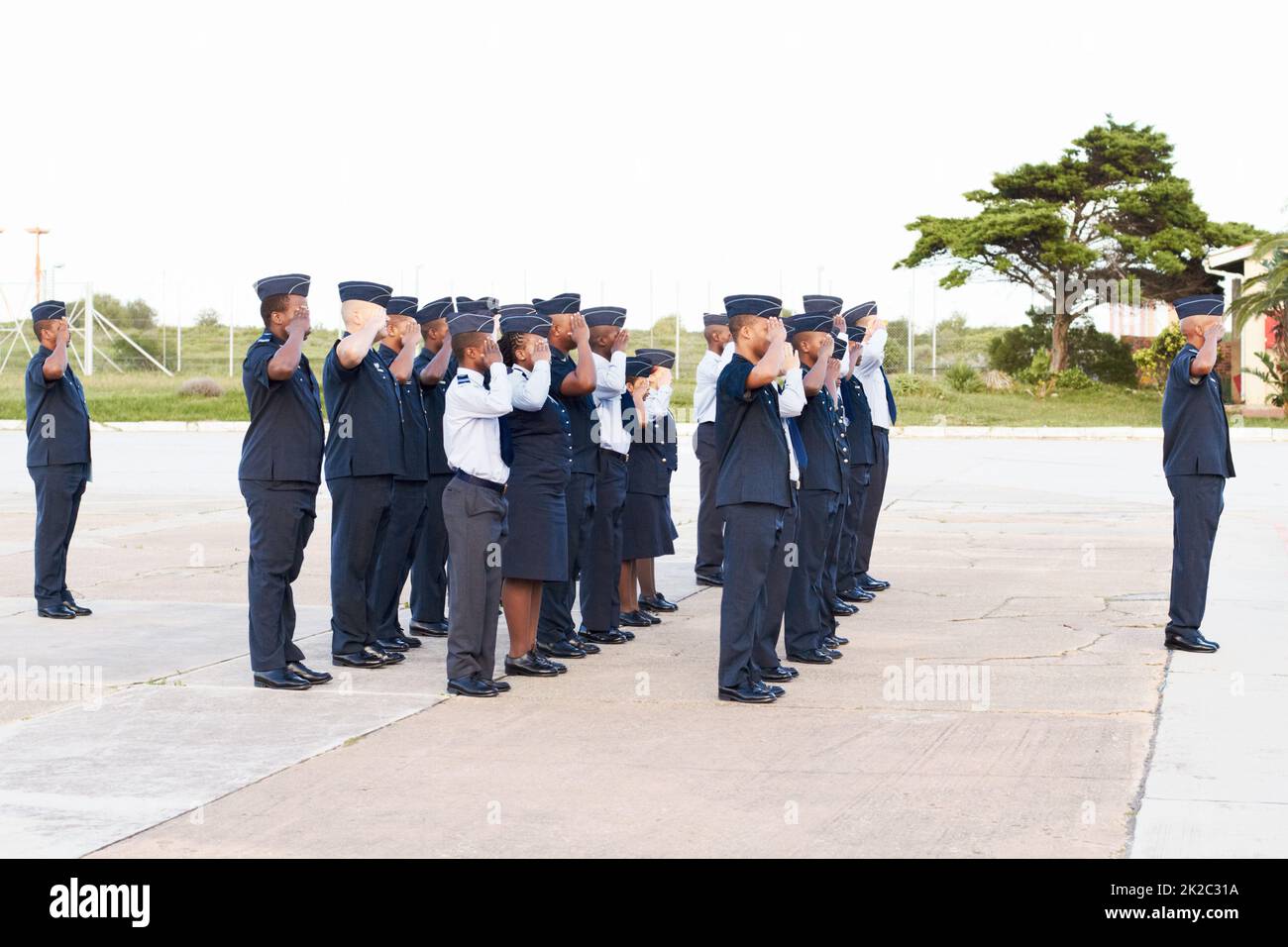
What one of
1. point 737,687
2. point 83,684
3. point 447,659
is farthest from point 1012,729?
point 83,684

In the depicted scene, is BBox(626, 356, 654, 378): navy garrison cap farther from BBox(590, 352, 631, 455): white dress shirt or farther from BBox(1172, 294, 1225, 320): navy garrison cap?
BBox(1172, 294, 1225, 320): navy garrison cap

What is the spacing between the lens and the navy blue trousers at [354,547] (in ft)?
27.1

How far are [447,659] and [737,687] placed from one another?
1.43 meters

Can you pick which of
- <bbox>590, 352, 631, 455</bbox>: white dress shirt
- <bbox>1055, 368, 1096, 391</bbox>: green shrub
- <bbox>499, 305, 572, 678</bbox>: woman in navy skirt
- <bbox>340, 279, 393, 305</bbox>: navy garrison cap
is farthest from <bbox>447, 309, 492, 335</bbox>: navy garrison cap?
<bbox>1055, 368, 1096, 391</bbox>: green shrub

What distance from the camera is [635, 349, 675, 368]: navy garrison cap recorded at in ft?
34.1

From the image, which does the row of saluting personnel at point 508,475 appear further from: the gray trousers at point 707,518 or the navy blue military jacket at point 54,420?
the gray trousers at point 707,518

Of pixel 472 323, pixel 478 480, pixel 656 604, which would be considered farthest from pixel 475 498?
pixel 656 604

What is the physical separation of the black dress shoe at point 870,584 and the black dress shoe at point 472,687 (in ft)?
14.3

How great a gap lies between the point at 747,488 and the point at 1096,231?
39.2 meters

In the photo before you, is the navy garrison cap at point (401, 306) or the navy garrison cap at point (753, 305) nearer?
the navy garrison cap at point (753, 305)

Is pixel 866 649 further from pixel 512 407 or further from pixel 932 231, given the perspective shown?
pixel 932 231

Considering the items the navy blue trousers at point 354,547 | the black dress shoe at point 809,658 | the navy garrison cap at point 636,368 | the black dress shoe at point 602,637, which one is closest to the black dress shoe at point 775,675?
the black dress shoe at point 809,658

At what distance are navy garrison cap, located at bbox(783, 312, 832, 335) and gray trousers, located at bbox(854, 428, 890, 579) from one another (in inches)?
109

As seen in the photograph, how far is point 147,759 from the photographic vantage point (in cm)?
618
